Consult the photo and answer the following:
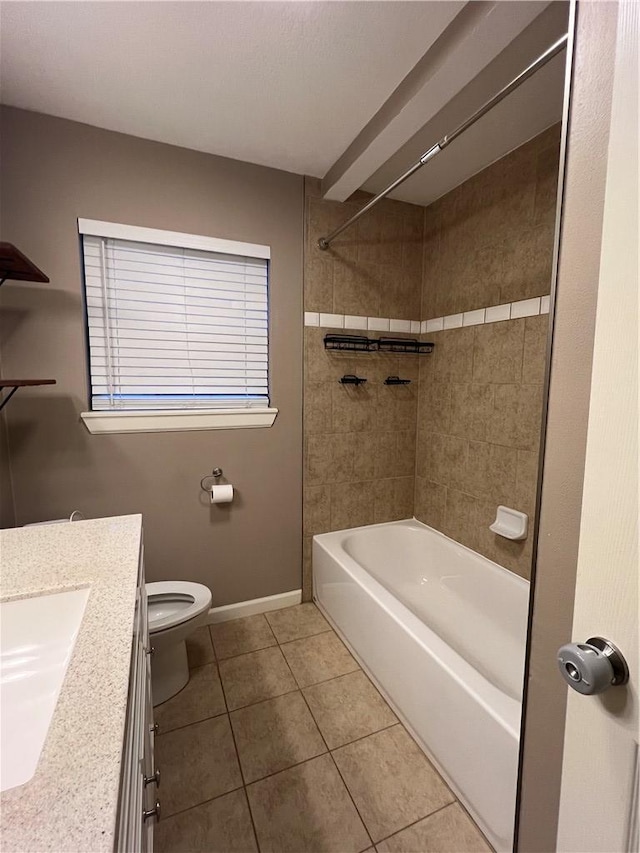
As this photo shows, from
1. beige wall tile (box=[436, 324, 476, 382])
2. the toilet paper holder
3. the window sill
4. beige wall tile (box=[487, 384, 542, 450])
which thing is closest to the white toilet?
the toilet paper holder

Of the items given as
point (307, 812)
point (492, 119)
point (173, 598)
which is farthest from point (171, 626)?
point (492, 119)

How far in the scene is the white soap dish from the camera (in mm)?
1840

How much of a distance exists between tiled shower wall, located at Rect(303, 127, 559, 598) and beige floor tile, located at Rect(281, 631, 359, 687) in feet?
1.25

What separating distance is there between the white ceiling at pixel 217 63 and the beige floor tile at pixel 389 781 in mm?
2570

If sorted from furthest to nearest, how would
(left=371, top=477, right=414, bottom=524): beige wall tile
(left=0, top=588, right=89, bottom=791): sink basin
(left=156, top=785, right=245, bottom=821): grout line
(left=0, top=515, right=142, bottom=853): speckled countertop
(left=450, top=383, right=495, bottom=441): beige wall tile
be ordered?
(left=371, top=477, right=414, bottom=524): beige wall tile → (left=450, top=383, right=495, bottom=441): beige wall tile → (left=156, top=785, right=245, bottom=821): grout line → (left=0, top=588, right=89, bottom=791): sink basin → (left=0, top=515, right=142, bottom=853): speckled countertop

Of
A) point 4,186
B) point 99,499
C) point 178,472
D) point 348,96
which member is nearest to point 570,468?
point 348,96

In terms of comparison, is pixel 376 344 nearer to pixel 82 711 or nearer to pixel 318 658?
pixel 318 658

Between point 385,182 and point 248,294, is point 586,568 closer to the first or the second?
point 248,294

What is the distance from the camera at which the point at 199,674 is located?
1.83 metres

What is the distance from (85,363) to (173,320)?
0.47m

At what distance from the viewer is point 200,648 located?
2.01 meters

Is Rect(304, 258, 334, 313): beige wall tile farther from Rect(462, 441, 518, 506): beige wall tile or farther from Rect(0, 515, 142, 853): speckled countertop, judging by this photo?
Rect(0, 515, 142, 853): speckled countertop

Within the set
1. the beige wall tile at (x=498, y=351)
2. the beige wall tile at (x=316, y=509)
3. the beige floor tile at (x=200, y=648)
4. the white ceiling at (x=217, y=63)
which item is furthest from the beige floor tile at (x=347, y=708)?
the white ceiling at (x=217, y=63)

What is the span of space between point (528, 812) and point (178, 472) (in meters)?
1.84
